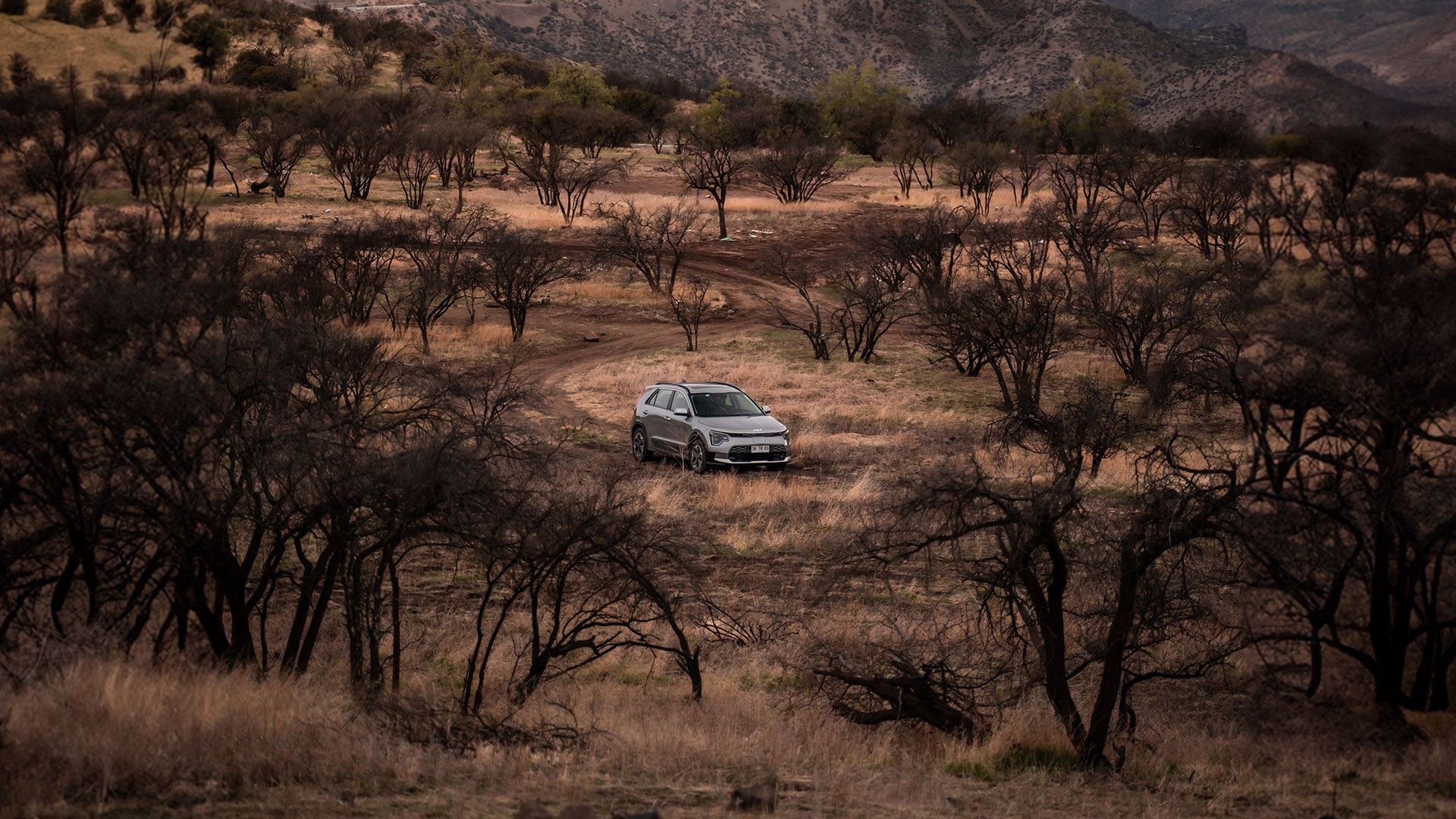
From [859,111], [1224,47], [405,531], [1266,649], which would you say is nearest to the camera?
[405,531]

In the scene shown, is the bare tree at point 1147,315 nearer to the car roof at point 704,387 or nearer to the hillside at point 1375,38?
the hillside at point 1375,38

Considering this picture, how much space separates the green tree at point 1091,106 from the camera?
8319 cm

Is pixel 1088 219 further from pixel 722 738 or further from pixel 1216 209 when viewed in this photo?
pixel 722 738

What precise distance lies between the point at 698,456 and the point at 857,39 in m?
179

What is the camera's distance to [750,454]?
2186 cm

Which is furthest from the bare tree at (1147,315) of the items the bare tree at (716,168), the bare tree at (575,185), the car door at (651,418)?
the bare tree at (575,185)

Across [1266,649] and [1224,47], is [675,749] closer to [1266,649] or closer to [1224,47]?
[1266,649]

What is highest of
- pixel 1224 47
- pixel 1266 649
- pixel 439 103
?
pixel 1224 47

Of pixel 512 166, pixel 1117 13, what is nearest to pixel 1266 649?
pixel 512 166

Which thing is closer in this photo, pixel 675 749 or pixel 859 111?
pixel 675 749

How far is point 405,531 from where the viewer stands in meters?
9.86

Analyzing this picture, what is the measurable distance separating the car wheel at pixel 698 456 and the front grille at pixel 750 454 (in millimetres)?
538

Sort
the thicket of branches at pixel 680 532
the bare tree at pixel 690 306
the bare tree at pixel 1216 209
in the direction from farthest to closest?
the bare tree at pixel 1216 209
the bare tree at pixel 690 306
the thicket of branches at pixel 680 532

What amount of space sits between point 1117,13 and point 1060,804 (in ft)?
557
